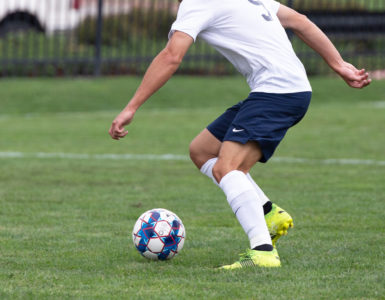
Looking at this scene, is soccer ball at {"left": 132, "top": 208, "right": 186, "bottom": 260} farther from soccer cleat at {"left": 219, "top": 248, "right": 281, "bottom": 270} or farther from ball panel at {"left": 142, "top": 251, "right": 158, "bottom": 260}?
soccer cleat at {"left": 219, "top": 248, "right": 281, "bottom": 270}

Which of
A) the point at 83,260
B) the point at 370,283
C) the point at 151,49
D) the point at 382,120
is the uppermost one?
the point at 370,283

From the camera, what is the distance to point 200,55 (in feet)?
59.4

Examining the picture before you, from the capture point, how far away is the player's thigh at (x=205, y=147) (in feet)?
17.9

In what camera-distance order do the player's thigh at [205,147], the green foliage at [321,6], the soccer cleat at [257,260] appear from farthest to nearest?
the green foliage at [321,6] → the player's thigh at [205,147] → the soccer cleat at [257,260]

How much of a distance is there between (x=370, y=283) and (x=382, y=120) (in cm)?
909

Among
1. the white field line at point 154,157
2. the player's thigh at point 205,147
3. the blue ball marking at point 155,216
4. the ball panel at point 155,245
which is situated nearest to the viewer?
the ball panel at point 155,245

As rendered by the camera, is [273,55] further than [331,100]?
No

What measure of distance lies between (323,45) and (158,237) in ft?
4.99

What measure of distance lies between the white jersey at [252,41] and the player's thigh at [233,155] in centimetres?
34

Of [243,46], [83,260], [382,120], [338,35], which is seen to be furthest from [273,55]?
[338,35]

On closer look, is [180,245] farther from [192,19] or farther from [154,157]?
[154,157]

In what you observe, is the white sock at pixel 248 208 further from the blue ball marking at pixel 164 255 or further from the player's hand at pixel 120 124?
the player's hand at pixel 120 124

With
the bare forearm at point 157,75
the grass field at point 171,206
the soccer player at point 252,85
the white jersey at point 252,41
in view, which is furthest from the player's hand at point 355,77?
the bare forearm at point 157,75

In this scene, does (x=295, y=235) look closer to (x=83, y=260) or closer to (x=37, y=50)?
(x=83, y=260)
